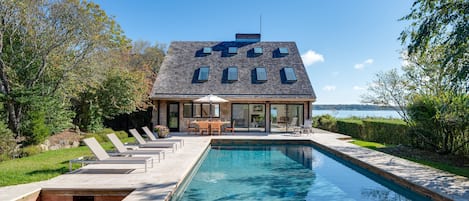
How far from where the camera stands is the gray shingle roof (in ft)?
60.5

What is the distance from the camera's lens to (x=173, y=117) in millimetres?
18953

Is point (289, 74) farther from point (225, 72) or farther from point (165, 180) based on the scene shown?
point (165, 180)

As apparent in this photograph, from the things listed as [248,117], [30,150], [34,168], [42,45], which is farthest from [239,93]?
[34,168]

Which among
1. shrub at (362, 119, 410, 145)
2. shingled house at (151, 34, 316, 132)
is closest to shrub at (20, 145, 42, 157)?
shingled house at (151, 34, 316, 132)

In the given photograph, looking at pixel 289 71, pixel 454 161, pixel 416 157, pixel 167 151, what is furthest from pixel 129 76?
pixel 454 161

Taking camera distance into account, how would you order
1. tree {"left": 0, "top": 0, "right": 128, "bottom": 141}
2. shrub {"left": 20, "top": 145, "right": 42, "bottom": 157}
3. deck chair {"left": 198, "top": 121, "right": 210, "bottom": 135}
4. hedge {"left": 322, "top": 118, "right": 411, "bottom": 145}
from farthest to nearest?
deck chair {"left": 198, "top": 121, "right": 210, "bottom": 135} → hedge {"left": 322, "top": 118, "right": 411, "bottom": 145} → tree {"left": 0, "top": 0, "right": 128, "bottom": 141} → shrub {"left": 20, "top": 145, "right": 42, "bottom": 157}

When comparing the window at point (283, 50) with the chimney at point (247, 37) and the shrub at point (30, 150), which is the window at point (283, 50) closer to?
the chimney at point (247, 37)

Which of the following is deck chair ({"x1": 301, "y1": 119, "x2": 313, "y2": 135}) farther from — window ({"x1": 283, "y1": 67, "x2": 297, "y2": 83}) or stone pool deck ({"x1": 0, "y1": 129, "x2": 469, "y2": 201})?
stone pool deck ({"x1": 0, "y1": 129, "x2": 469, "y2": 201})

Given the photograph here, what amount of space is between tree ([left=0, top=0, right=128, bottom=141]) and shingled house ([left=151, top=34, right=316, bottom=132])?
5.64 meters

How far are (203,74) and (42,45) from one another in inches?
388

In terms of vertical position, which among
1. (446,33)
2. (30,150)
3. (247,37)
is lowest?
(30,150)

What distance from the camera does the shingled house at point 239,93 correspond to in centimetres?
1839

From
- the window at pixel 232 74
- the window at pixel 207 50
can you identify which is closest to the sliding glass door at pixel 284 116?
the window at pixel 232 74

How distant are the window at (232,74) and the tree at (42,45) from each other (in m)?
8.39
